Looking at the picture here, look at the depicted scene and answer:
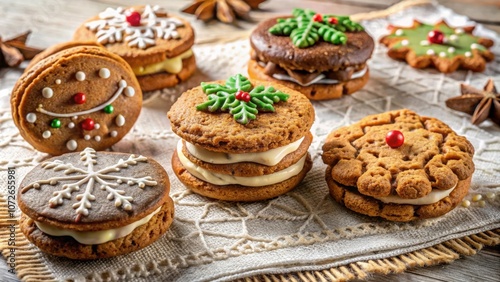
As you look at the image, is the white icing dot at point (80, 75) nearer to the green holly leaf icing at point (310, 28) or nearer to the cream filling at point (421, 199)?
the green holly leaf icing at point (310, 28)

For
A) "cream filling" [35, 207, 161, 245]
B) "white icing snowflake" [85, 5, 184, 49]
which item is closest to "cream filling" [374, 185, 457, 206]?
"cream filling" [35, 207, 161, 245]

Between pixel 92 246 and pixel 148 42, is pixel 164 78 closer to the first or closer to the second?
pixel 148 42

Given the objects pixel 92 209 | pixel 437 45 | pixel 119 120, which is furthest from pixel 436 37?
pixel 92 209

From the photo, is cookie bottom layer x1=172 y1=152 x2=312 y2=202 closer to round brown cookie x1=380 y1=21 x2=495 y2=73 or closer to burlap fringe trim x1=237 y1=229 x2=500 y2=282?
burlap fringe trim x1=237 y1=229 x2=500 y2=282

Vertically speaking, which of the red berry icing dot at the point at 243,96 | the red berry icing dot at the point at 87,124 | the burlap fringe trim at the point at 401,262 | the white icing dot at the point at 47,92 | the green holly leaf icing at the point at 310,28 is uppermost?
the white icing dot at the point at 47,92

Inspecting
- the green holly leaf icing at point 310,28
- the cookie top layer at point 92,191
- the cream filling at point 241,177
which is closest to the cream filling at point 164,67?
the green holly leaf icing at point 310,28

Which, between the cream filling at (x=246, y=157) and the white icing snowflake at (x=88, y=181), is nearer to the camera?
the white icing snowflake at (x=88, y=181)

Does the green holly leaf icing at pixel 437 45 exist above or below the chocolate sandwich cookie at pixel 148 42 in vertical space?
below
